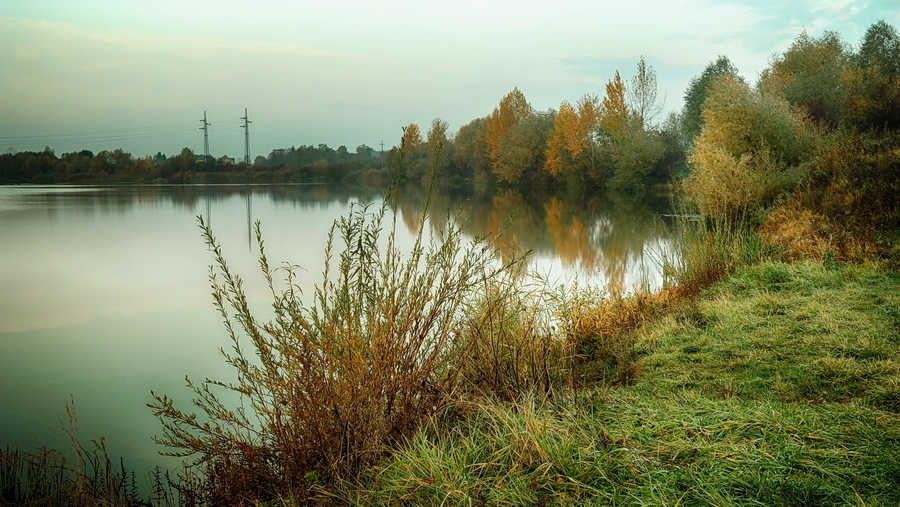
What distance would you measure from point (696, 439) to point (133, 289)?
1241 cm

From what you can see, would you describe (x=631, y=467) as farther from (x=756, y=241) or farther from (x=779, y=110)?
(x=779, y=110)

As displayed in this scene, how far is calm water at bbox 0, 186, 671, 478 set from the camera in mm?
6508

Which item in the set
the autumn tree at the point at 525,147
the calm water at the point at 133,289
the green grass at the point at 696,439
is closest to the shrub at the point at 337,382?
the green grass at the point at 696,439

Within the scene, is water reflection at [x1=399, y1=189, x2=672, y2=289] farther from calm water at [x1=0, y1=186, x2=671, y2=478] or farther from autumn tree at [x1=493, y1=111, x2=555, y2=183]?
autumn tree at [x1=493, y1=111, x2=555, y2=183]

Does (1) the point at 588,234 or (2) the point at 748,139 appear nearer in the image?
(2) the point at 748,139

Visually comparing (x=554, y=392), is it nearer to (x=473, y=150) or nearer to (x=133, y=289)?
(x=133, y=289)

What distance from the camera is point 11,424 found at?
6.00 meters

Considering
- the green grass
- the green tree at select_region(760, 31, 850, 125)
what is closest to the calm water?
the green grass

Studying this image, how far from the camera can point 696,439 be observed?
3.18 metres

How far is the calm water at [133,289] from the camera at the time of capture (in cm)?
651

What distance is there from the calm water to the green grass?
4.47 feet

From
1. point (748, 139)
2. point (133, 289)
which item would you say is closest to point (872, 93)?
point (748, 139)

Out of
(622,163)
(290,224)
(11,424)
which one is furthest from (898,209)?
(622,163)

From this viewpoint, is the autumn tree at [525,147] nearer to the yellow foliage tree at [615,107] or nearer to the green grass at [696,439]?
the yellow foliage tree at [615,107]
